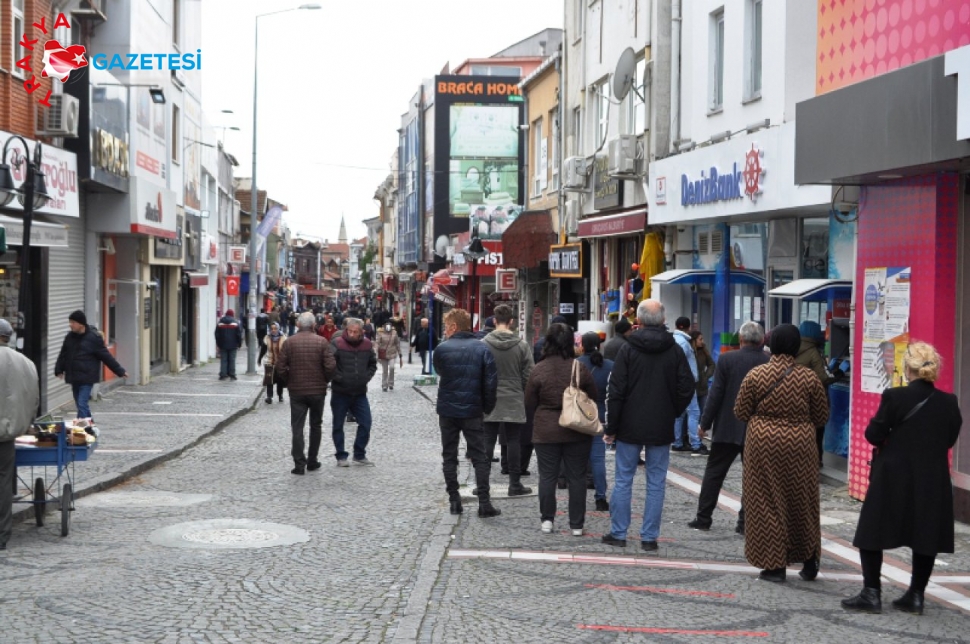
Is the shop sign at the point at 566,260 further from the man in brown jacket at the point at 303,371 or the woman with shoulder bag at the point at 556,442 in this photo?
the woman with shoulder bag at the point at 556,442

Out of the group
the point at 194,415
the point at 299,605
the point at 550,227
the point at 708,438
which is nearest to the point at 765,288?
the point at 708,438

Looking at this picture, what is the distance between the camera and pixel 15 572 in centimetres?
814

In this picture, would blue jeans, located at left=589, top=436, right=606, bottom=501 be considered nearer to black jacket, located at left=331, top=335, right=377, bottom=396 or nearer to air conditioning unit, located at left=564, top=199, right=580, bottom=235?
black jacket, located at left=331, top=335, right=377, bottom=396

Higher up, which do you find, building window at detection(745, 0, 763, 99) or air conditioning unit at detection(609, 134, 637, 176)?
building window at detection(745, 0, 763, 99)

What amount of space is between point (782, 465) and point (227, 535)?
4320 mm

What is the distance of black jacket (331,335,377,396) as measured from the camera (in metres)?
14.1

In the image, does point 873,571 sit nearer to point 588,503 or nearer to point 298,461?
point 588,503

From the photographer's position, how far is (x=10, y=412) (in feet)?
29.3

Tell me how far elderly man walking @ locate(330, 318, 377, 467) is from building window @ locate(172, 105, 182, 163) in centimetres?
1941

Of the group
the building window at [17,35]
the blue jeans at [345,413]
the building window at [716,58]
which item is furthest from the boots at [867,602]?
the building window at [17,35]

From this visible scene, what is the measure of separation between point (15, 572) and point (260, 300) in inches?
2418

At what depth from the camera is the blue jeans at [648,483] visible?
30.6ft

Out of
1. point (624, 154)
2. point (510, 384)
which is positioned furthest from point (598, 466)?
point (624, 154)

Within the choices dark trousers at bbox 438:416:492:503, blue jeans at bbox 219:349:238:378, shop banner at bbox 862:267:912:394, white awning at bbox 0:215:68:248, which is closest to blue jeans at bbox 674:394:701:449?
shop banner at bbox 862:267:912:394
